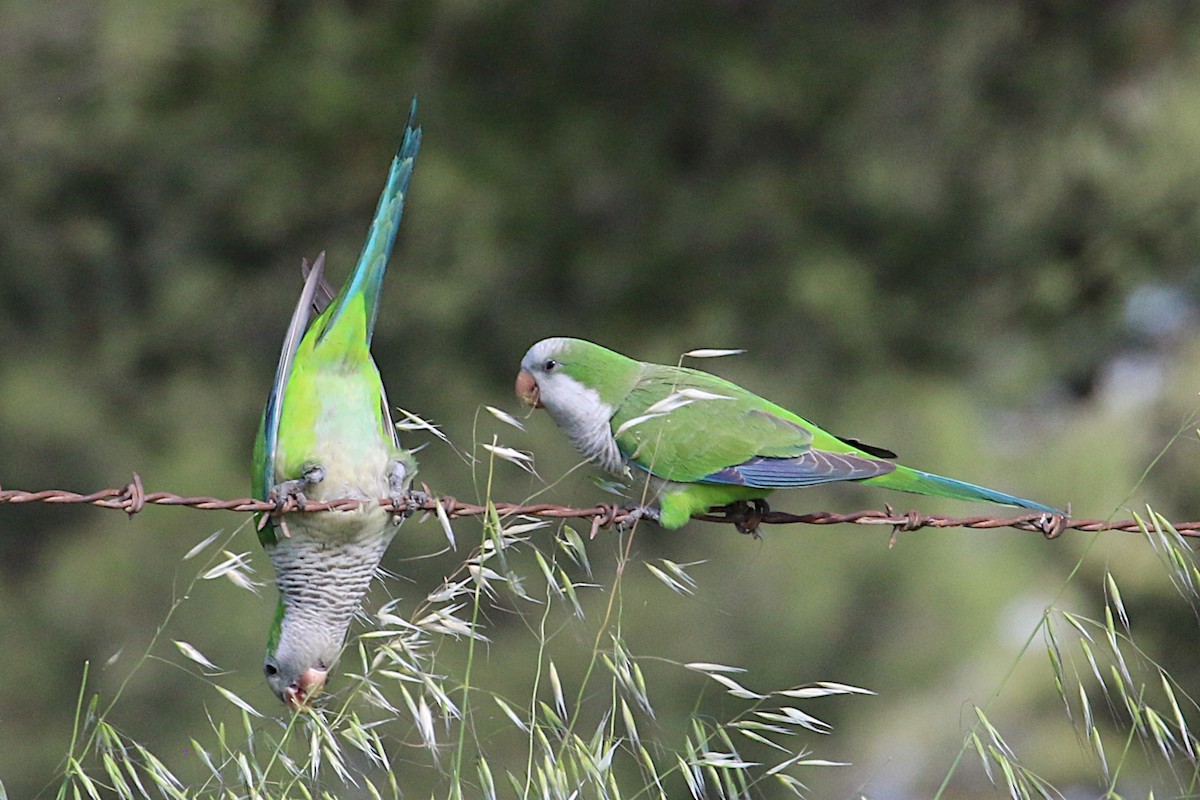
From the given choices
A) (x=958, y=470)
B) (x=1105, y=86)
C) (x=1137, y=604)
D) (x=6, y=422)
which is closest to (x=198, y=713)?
(x=6, y=422)

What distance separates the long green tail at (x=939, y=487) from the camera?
257cm

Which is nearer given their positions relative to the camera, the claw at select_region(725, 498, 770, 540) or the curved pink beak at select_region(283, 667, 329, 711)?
the curved pink beak at select_region(283, 667, 329, 711)

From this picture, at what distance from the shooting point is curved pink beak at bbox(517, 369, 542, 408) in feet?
9.77

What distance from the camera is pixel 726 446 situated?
2762 millimetres

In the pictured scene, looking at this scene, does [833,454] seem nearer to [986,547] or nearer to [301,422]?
[301,422]

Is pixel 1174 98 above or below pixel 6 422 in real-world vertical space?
above

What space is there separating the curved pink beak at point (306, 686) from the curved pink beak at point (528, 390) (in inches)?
28.4

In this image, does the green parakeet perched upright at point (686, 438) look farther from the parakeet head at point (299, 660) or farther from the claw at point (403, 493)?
the parakeet head at point (299, 660)

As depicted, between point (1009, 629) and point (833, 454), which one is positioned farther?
point (1009, 629)

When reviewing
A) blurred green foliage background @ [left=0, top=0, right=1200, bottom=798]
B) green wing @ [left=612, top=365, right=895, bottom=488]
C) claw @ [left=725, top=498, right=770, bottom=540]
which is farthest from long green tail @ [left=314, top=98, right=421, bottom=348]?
blurred green foliage background @ [left=0, top=0, right=1200, bottom=798]

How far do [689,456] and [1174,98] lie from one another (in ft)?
18.1

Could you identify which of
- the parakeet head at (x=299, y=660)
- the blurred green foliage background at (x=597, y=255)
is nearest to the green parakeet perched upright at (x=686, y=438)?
the parakeet head at (x=299, y=660)

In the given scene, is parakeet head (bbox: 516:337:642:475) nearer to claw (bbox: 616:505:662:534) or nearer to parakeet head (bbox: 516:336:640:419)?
parakeet head (bbox: 516:336:640:419)

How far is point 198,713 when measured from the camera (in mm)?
6676
